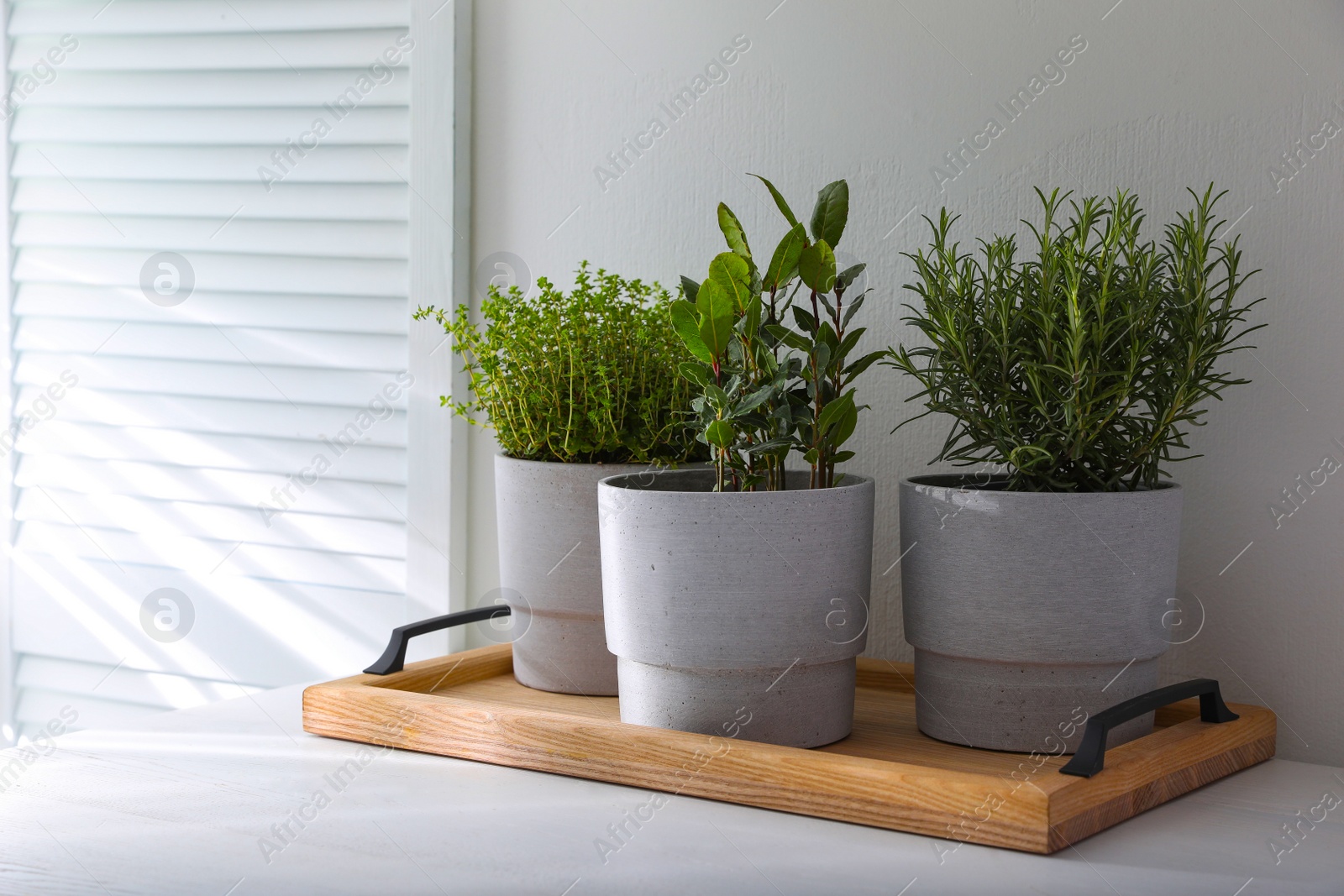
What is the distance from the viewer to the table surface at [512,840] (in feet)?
2.15

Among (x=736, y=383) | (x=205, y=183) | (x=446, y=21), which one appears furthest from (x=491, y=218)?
(x=736, y=383)

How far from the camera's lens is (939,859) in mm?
686

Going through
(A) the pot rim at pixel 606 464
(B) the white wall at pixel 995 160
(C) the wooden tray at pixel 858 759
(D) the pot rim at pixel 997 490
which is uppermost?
(B) the white wall at pixel 995 160

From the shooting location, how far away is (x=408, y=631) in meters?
1.06

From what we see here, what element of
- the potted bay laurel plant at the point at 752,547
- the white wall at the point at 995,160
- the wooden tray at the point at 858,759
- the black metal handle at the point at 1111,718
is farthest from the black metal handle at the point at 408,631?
the black metal handle at the point at 1111,718

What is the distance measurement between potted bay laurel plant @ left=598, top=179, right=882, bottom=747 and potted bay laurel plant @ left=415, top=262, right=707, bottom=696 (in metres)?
0.14

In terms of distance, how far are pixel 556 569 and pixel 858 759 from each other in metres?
0.36

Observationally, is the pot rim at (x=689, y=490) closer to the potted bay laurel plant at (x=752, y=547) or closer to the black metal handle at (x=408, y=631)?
the potted bay laurel plant at (x=752, y=547)

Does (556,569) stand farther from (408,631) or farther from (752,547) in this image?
(752,547)

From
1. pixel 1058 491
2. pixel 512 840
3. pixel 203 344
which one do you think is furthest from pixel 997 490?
pixel 203 344

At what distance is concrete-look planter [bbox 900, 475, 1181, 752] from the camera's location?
794 millimetres

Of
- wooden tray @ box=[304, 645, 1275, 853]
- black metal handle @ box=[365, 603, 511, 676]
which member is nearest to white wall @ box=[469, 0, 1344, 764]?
wooden tray @ box=[304, 645, 1275, 853]

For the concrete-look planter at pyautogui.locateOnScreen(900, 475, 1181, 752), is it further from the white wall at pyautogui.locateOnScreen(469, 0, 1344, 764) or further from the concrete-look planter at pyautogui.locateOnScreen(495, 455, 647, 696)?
the concrete-look planter at pyautogui.locateOnScreen(495, 455, 647, 696)

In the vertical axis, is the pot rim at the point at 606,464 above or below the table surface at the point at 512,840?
above
